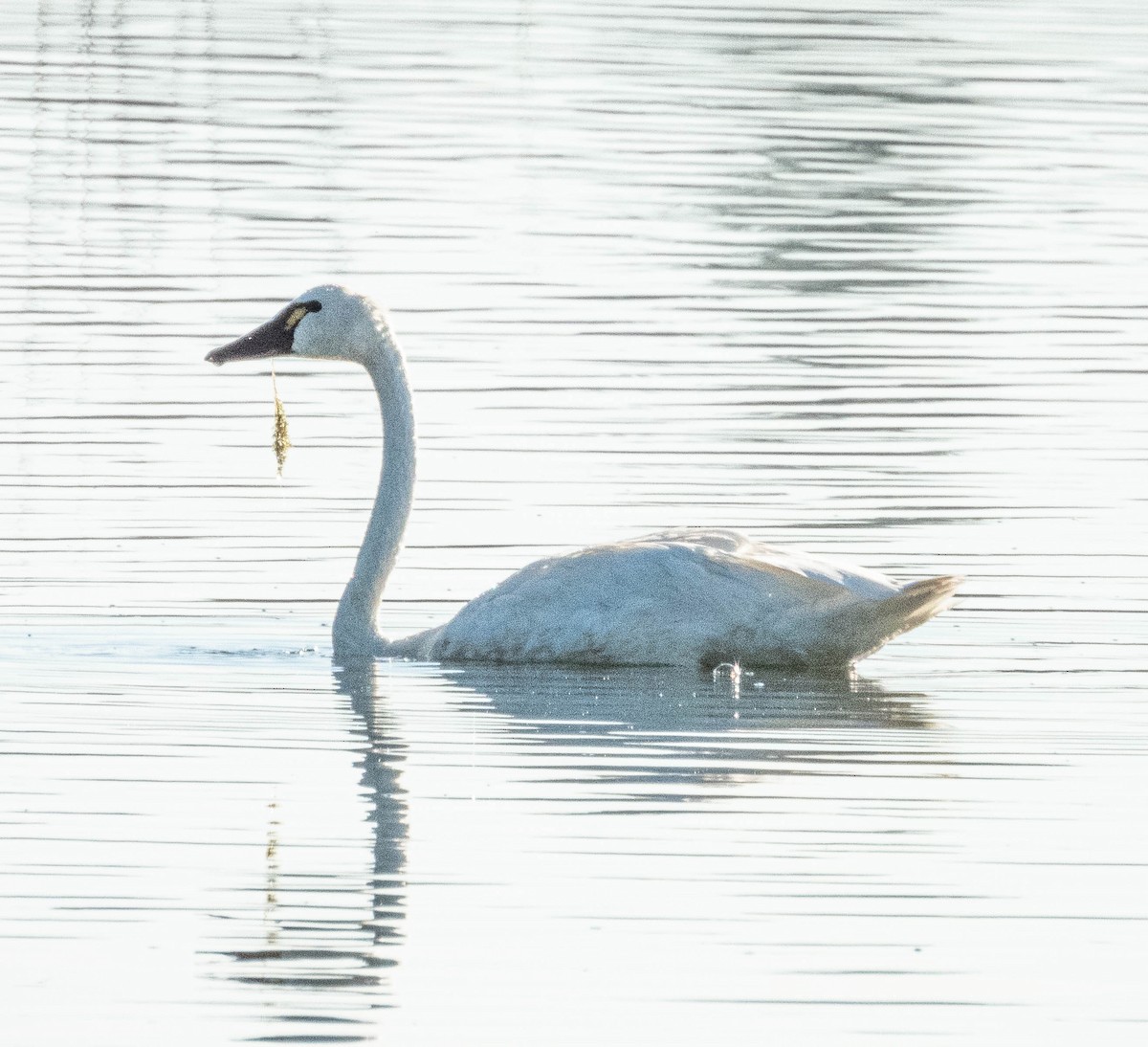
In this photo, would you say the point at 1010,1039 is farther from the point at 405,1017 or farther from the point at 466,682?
the point at 466,682

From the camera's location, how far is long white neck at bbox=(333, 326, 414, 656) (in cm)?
1259

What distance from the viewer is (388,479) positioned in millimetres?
12914

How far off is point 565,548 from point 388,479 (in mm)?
1266

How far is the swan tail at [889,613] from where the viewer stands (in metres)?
11.3

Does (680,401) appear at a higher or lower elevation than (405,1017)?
higher

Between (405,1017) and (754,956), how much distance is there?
98 centimetres

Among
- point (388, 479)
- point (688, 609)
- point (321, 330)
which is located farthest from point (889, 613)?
point (321, 330)

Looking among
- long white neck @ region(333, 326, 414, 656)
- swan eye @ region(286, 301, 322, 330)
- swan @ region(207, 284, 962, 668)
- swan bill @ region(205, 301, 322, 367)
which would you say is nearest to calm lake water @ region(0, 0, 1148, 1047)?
swan @ region(207, 284, 962, 668)

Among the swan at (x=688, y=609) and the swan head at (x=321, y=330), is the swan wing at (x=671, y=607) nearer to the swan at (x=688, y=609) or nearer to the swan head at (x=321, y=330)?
the swan at (x=688, y=609)

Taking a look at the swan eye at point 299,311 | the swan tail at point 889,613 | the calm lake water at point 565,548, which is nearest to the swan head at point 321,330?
the swan eye at point 299,311

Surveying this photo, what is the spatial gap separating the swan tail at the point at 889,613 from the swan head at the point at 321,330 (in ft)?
8.48

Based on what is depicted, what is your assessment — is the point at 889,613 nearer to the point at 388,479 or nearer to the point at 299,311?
the point at 388,479

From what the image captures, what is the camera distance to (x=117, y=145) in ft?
92.6

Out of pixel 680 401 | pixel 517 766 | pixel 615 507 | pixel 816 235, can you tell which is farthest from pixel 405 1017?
pixel 816 235
